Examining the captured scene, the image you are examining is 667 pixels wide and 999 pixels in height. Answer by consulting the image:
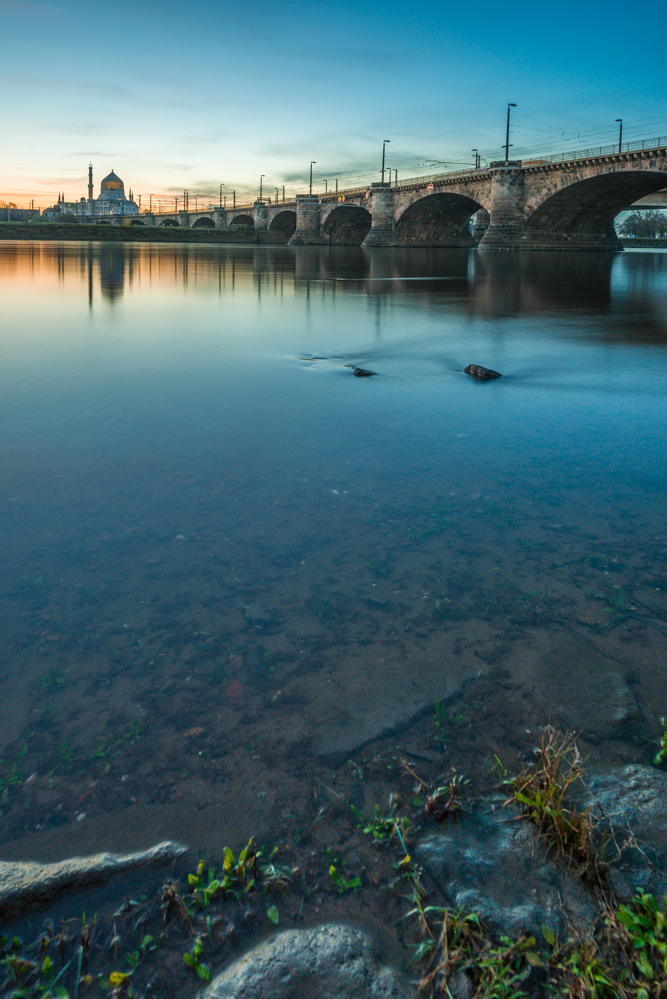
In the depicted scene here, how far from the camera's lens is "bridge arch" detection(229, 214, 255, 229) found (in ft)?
348

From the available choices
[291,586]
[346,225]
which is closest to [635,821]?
[291,586]

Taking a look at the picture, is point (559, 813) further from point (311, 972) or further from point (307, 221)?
point (307, 221)

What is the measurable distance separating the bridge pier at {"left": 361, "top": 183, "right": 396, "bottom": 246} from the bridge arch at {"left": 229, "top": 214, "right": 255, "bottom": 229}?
4389 cm

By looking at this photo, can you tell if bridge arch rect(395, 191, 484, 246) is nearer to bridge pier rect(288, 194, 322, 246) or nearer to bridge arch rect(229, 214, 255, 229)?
bridge pier rect(288, 194, 322, 246)

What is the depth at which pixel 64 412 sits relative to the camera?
5.07 metres

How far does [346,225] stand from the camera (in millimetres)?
82875

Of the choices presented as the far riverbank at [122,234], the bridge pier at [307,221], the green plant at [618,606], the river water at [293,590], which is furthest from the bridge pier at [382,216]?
the green plant at [618,606]

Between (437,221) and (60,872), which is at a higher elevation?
(437,221)

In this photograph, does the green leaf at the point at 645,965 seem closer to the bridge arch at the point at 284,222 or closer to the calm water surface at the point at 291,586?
the calm water surface at the point at 291,586

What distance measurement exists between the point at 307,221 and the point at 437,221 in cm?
1858

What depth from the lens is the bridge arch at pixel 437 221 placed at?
202ft

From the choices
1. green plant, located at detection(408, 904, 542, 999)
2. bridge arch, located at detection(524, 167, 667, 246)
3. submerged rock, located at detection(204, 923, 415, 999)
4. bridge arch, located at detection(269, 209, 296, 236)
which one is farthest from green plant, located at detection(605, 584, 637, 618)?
bridge arch, located at detection(269, 209, 296, 236)

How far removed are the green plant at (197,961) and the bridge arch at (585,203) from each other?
46219mm

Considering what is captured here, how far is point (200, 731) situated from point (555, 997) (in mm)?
1104
